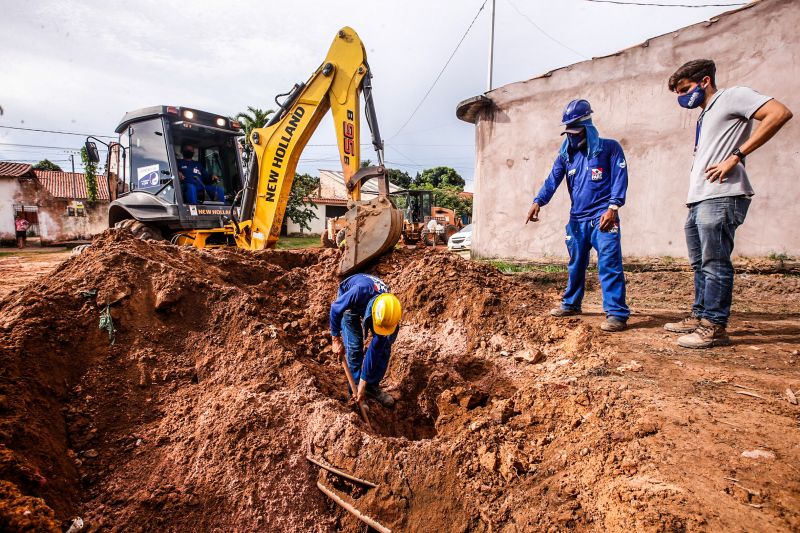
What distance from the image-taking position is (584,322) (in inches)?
138

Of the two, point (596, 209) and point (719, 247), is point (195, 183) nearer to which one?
point (596, 209)

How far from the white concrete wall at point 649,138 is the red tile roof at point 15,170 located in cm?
2467

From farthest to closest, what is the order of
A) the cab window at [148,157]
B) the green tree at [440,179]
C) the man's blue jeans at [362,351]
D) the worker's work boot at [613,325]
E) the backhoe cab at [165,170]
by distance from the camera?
1. the green tree at [440,179]
2. the cab window at [148,157]
3. the backhoe cab at [165,170]
4. the worker's work boot at [613,325]
5. the man's blue jeans at [362,351]

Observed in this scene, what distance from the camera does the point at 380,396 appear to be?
10.1 feet

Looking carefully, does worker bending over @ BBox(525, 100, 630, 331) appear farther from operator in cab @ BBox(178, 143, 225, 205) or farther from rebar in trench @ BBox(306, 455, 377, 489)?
operator in cab @ BBox(178, 143, 225, 205)

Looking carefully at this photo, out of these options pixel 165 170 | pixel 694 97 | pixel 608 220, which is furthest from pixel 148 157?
pixel 694 97

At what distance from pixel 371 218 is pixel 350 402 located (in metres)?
2.12

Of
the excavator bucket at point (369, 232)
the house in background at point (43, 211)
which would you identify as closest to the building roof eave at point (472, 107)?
the excavator bucket at point (369, 232)

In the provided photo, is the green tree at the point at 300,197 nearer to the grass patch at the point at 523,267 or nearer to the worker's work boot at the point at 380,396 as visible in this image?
the grass patch at the point at 523,267

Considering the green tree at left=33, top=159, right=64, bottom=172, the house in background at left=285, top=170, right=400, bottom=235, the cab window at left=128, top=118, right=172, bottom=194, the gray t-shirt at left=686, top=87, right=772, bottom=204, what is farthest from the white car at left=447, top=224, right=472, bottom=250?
the green tree at left=33, top=159, right=64, bottom=172

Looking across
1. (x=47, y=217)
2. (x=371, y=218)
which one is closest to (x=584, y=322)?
(x=371, y=218)

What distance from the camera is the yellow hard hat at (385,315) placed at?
2.72 metres

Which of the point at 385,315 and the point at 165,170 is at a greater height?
the point at 165,170

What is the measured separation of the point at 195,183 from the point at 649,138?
692 cm
